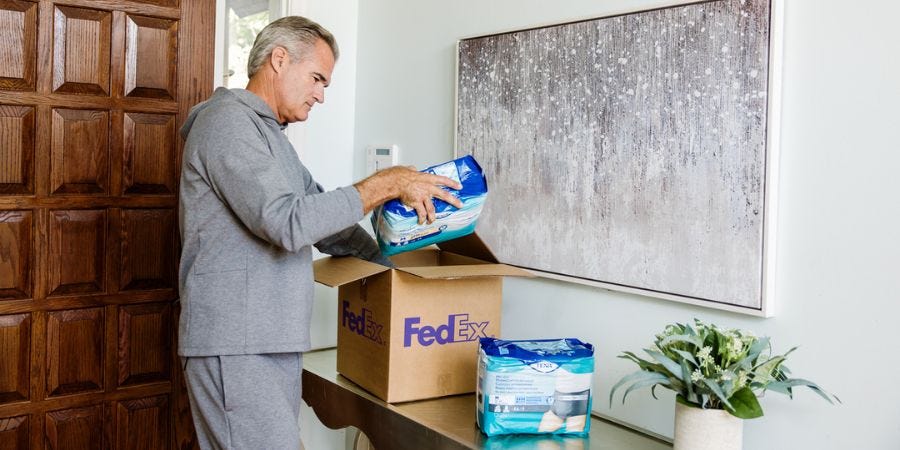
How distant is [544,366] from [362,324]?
0.52m

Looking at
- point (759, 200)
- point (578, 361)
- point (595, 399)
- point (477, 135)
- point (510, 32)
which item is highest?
point (510, 32)

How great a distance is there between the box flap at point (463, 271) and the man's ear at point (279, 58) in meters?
0.52

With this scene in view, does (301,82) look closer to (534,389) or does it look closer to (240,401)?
(240,401)

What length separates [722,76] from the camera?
166 centimetres

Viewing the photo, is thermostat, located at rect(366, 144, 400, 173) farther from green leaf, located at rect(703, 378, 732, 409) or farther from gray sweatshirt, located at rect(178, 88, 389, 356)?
green leaf, located at rect(703, 378, 732, 409)

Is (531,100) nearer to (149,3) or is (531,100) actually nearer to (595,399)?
(595,399)

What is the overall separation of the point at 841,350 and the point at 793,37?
0.62 metres

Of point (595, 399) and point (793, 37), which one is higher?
point (793, 37)

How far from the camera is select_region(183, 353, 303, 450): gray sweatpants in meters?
1.59

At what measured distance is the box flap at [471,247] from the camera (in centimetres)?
201


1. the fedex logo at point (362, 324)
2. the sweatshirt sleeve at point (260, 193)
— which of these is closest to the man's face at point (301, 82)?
the sweatshirt sleeve at point (260, 193)

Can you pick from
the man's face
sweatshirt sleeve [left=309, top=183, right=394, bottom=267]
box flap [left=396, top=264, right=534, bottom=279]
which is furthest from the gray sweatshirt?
sweatshirt sleeve [left=309, top=183, right=394, bottom=267]

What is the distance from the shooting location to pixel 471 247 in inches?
81.4

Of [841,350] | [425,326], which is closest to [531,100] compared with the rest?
[425,326]
